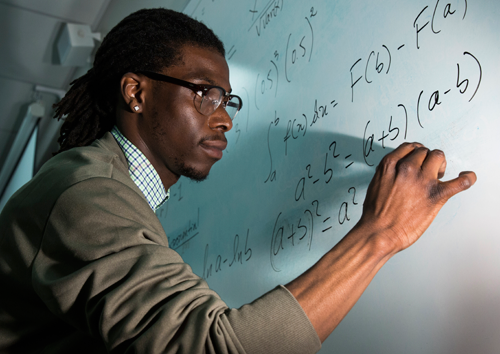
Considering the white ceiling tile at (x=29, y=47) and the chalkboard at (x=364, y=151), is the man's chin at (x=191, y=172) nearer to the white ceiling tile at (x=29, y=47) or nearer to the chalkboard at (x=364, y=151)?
the chalkboard at (x=364, y=151)

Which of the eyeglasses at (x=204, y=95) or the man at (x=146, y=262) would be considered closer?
the man at (x=146, y=262)

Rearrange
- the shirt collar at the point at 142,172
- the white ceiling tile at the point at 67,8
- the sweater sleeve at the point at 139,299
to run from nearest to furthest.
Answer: the sweater sleeve at the point at 139,299 → the shirt collar at the point at 142,172 → the white ceiling tile at the point at 67,8

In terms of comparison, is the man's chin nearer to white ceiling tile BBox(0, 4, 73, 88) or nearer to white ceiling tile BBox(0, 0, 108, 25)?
white ceiling tile BBox(0, 0, 108, 25)

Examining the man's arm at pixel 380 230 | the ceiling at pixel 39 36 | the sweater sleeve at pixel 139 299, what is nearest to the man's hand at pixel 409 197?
the man's arm at pixel 380 230

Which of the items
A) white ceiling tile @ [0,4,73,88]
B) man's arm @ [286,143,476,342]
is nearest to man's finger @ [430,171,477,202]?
man's arm @ [286,143,476,342]

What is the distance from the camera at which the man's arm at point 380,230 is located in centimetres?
50

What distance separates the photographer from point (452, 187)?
1.86 feet

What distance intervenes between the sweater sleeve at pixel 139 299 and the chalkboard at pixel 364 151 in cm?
24

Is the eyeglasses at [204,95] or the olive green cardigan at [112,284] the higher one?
the eyeglasses at [204,95]

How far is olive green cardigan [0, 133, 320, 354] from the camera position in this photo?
17.8 inches

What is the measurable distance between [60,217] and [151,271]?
152 millimetres

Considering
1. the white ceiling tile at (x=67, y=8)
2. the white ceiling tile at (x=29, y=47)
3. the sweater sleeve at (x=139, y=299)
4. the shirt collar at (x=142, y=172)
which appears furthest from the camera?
the white ceiling tile at (x=29, y=47)

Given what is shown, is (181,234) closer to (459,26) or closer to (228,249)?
(228,249)

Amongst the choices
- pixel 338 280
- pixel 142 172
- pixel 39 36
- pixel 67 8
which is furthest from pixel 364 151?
pixel 39 36
